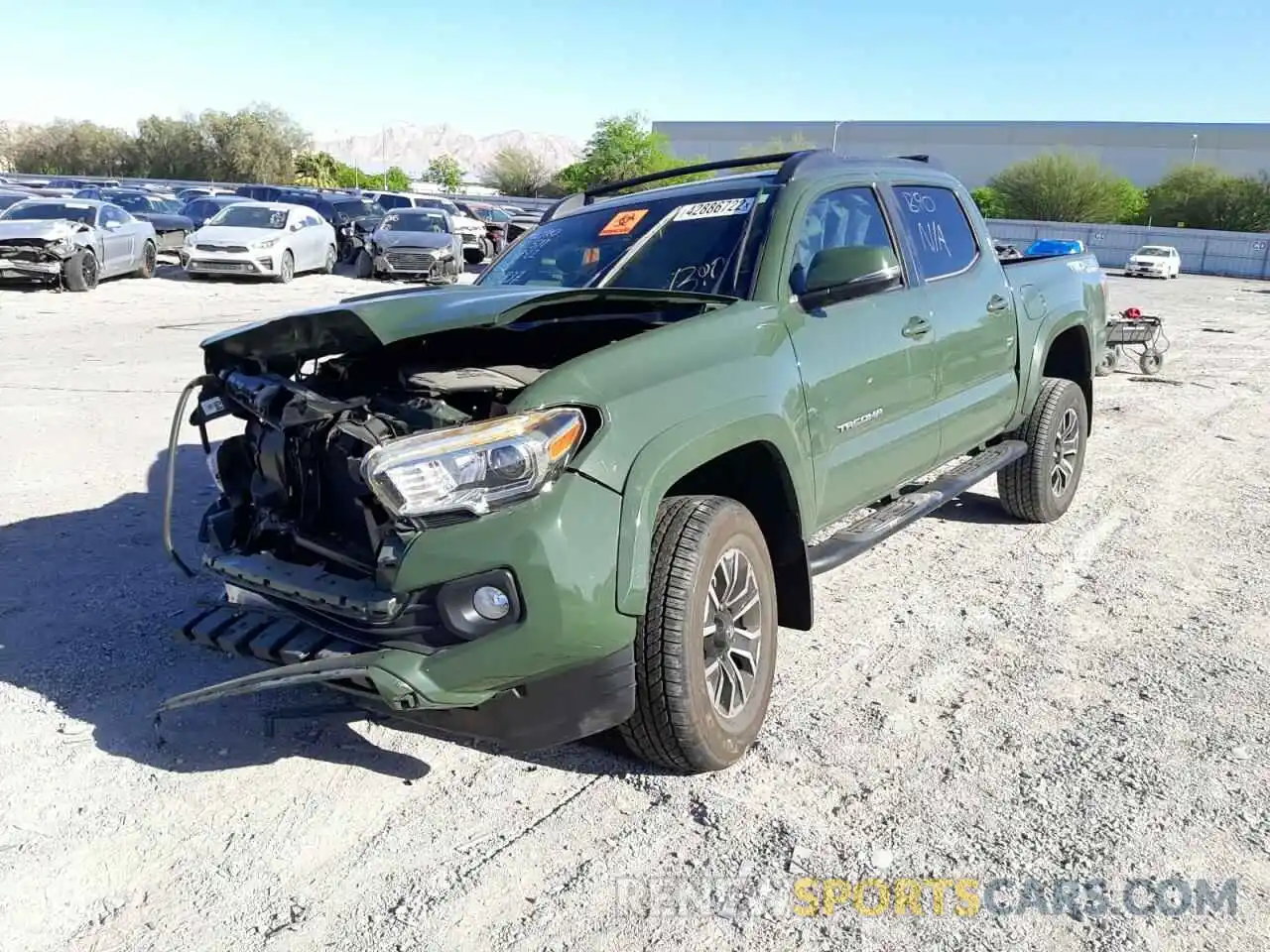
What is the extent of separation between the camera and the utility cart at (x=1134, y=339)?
11523 millimetres

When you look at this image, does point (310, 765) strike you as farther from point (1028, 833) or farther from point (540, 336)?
point (1028, 833)

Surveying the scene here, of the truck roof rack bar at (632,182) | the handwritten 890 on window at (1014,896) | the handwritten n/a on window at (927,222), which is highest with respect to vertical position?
the truck roof rack bar at (632,182)

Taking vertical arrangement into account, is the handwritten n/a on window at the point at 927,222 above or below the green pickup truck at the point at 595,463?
above

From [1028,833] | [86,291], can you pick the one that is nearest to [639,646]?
[1028,833]

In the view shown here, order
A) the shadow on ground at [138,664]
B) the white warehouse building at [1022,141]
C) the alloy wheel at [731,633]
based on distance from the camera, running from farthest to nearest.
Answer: the white warehouse building at [1022,141] < the shadow on ground at [138,664] < the alloy wheel at [731,633]

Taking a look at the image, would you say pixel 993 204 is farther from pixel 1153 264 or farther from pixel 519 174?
pixel 519 174

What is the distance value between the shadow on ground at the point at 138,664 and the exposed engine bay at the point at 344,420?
0.50 m

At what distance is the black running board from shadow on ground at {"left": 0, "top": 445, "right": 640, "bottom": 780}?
108cm

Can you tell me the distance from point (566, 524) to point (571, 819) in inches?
38.4

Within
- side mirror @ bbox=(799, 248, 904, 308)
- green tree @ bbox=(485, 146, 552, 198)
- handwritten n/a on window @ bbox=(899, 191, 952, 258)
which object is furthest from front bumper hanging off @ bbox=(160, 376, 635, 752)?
green tree @ bbox=(485, 146, 552, 198)

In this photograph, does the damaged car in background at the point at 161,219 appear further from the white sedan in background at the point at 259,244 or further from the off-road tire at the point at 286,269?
the off-road tire at the point at 286,269

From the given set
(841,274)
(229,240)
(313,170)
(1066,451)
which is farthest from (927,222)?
(313,170)

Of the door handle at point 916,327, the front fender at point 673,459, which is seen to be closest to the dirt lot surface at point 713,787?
the front fender at point 673,459

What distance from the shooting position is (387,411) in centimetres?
322
